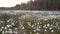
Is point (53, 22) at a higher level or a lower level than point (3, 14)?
lower

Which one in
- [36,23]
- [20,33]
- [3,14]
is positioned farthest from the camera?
[3,14]

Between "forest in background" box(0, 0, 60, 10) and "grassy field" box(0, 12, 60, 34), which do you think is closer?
"grassy field" box(0, 12, 60, 34)

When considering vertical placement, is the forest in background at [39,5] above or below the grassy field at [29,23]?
above

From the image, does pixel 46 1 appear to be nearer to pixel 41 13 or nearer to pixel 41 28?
pixel 41 13

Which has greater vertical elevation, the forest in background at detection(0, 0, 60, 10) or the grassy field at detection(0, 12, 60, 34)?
the forest in background at detection(0, 0, 60, 10)

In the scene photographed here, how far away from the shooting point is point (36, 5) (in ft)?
7.62

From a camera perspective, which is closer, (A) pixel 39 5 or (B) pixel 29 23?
(B) pixel 29 23

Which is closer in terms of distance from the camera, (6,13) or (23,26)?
(23,26)

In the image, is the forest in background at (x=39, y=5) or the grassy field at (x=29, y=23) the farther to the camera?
the forest in background at (x=39, y=5)

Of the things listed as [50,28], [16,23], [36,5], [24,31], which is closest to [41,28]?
[50,28]

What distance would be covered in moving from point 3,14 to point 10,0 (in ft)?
0.91

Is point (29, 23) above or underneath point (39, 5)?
underneath

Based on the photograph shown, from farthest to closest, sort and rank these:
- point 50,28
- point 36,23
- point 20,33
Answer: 1. point 36,23
2. point 50,28
3. point 20,33

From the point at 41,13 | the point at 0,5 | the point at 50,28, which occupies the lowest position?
the point at 50,28
